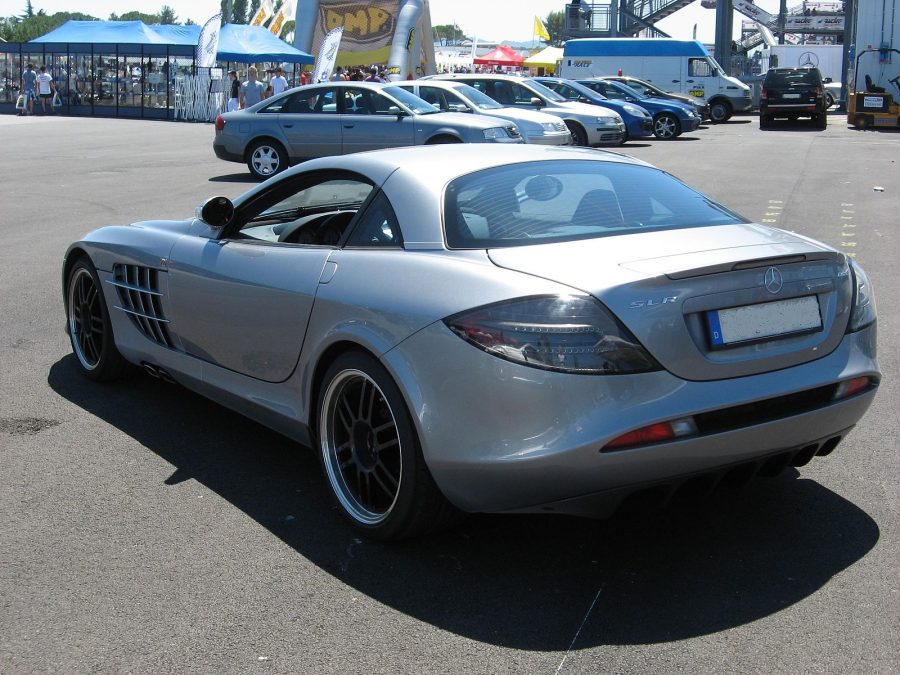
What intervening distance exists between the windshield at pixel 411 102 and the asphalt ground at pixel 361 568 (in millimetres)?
12218

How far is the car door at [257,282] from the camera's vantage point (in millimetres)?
4188

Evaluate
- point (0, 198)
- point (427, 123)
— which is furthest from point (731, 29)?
point (0, 198)

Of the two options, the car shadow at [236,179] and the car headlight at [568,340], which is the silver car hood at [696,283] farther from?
the car shadow at [236,179]

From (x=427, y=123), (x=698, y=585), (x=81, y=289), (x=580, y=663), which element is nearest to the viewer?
(x=580, y=663)

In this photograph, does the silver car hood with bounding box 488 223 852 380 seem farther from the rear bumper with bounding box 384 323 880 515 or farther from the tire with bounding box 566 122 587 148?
the tire with bounding box 566 122 587 148

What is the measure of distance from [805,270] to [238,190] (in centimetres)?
1302

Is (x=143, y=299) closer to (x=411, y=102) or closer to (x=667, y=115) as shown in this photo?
(x=411, y=102)

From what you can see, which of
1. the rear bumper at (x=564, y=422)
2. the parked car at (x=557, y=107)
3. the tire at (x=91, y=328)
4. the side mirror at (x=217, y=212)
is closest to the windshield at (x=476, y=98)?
the parked car at (x=557, y=107)

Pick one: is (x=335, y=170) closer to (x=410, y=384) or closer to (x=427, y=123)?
(x=410, y=384)

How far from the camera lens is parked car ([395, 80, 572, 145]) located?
64.7ft

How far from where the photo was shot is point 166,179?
17.0 m

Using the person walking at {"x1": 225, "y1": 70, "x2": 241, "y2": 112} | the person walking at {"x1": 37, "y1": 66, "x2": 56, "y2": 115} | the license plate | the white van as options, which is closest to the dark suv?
the white van

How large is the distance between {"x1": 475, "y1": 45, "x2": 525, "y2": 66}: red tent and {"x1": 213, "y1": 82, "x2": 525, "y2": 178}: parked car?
50.4m

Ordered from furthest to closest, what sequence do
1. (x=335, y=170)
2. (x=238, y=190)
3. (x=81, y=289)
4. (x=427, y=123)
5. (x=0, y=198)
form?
1. (x=427, y=123)
2. (x=238, y=190)
3. (x=0, y=198)
4. (x=81, y=289)
5. (x=335, y=170)
